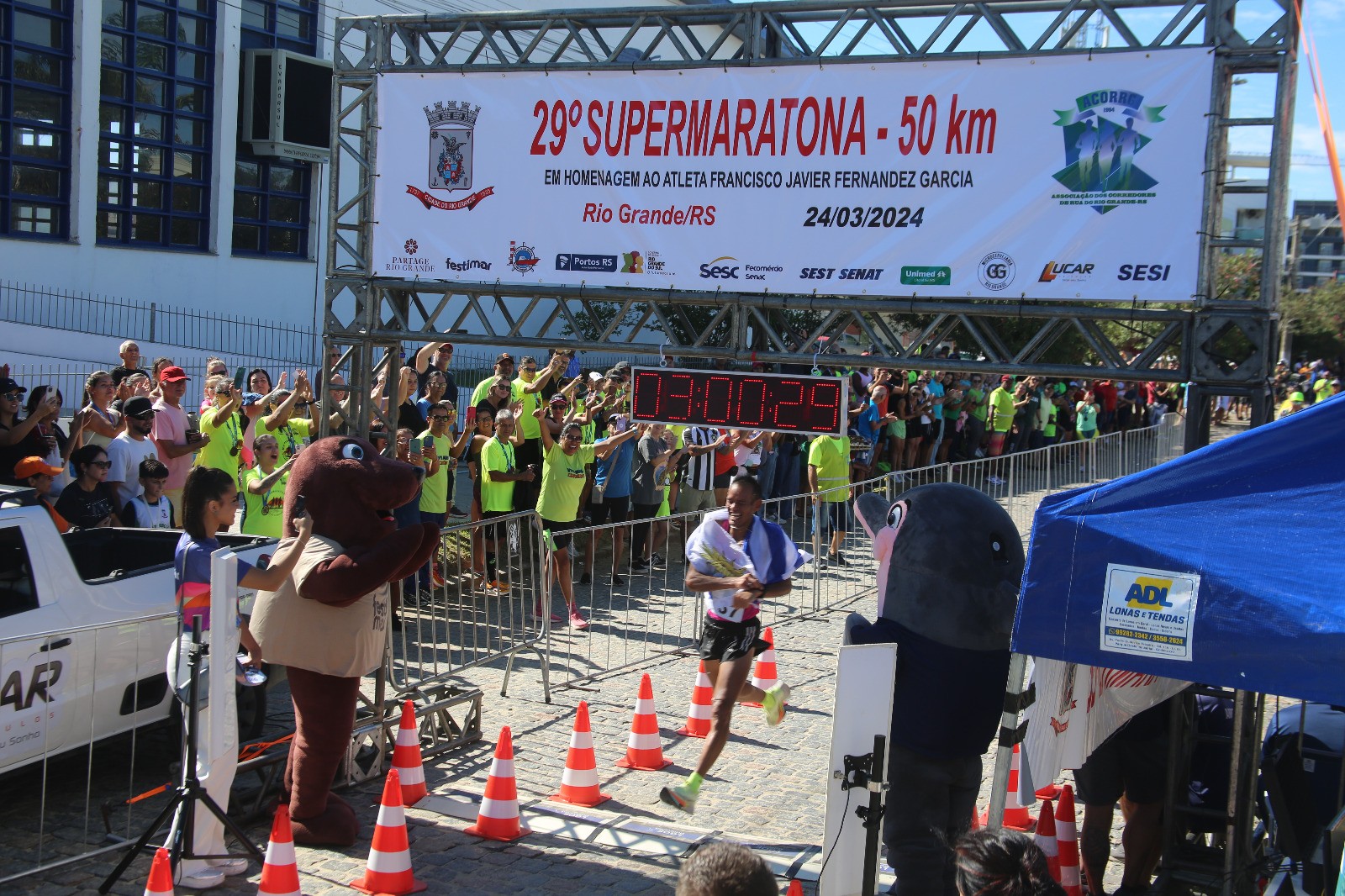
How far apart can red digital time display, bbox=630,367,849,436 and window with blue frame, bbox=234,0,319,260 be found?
59.6 ft

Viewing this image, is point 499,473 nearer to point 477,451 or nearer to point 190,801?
point 477,451

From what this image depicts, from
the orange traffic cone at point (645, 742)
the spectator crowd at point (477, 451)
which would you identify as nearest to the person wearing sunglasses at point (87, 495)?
the spectator crowd at point (477, 451)

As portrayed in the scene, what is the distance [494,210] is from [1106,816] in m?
6.02

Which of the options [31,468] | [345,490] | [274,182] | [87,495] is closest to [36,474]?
[31,468]

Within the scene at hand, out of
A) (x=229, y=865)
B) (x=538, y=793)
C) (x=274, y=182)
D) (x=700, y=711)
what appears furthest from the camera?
(x=274, y=182)

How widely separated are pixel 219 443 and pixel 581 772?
5403mm

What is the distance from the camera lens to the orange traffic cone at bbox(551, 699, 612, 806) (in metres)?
7.62

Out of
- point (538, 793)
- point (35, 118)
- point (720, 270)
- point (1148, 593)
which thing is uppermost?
point (35, 118)

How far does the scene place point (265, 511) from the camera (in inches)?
413

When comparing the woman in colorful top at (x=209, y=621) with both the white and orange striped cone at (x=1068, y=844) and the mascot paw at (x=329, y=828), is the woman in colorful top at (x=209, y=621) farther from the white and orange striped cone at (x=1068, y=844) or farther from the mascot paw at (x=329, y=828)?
the white and orange striped cone at (x=1068, y=844)

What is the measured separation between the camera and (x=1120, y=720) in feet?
19.9

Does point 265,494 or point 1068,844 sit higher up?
point 265,494

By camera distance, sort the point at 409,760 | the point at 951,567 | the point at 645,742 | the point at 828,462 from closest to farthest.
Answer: the point at 951,567 < the point at 409,760 < the point at 645,742 < the point at 828,462

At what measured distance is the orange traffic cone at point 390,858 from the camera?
20.2 ft
